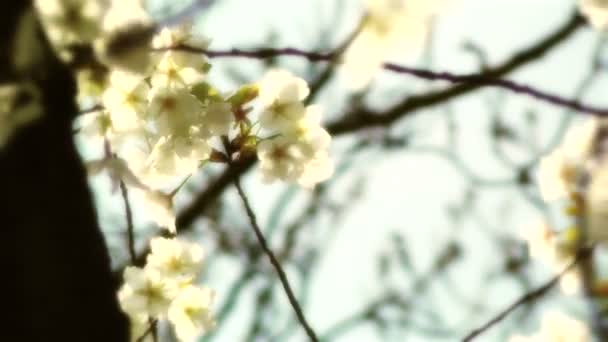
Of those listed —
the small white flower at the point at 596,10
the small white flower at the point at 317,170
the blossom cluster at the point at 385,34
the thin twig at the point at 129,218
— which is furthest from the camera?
the small white flower at the point at 317,170

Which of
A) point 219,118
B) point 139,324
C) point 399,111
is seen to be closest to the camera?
point 219,118

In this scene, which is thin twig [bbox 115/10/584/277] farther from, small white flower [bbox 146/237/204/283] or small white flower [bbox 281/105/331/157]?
small white flower [bbox 281/105/331/157]

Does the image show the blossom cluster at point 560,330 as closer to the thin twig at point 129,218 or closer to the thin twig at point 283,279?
the thin twig at point 283,279

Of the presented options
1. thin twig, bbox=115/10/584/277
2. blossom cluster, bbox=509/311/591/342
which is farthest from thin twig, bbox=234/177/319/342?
thin twig, bbox=115/10/584/277

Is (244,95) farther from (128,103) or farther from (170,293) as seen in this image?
(170,293)

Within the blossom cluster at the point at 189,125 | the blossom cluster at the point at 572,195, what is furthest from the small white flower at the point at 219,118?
the blossom cluster at the point at 572,195

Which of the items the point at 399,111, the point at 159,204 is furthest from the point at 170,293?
the point at 399,111
